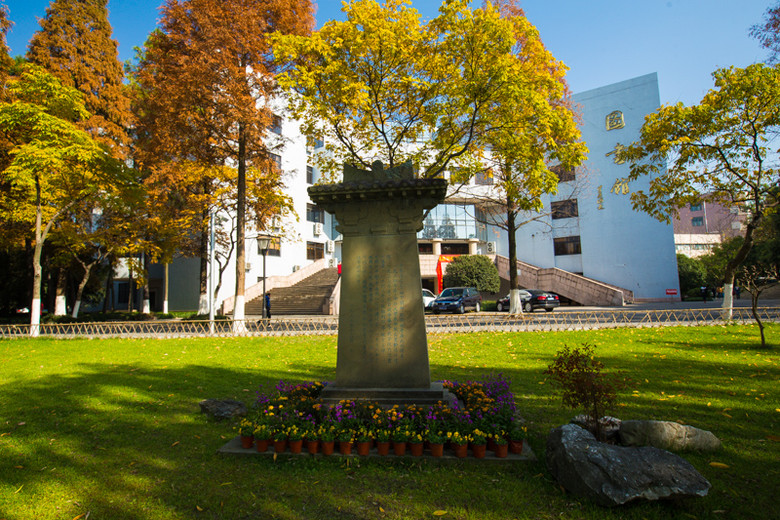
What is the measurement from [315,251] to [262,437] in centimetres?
3205

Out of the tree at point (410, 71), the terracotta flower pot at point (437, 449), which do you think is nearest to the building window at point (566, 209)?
the tree at point (410, 71)

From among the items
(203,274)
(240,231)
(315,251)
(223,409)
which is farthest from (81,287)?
(223,409)

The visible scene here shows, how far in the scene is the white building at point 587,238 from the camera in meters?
29.4

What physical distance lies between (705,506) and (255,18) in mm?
17836

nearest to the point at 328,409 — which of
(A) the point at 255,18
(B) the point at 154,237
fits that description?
(A) the point at 255,18

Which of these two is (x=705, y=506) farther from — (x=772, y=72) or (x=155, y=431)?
(x=772, y=72)

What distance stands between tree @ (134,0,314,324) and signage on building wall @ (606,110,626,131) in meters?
24.2

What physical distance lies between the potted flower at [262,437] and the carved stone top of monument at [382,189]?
9.46 ft

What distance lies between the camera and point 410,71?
1290 cm

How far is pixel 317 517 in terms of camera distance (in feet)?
10.1

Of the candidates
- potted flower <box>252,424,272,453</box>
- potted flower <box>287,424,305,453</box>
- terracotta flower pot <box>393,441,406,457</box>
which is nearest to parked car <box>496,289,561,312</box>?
terracotta flower pot <box>393,441,406,457</box>

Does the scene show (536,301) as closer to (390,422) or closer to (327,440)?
(390,422)

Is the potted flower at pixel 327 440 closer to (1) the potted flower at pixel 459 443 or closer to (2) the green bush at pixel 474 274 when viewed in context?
(1) the potted flower at pixel 459 443

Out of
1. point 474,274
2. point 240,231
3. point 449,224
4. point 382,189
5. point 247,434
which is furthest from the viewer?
point 449,224
